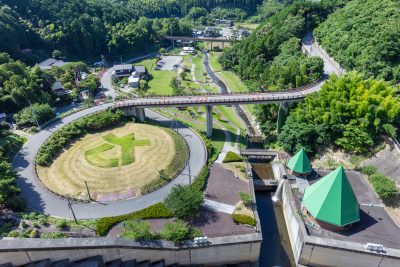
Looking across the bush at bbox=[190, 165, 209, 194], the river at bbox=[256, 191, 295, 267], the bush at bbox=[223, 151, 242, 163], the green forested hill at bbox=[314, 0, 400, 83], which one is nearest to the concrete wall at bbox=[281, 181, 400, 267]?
the river at bbox=[256, 191, 295, 267]

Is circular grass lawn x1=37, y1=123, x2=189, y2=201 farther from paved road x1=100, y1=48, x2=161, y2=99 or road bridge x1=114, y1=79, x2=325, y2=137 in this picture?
paved road x1=100, y1=48, x2=161, y2=99

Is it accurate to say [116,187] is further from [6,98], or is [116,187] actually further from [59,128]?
[6,98]

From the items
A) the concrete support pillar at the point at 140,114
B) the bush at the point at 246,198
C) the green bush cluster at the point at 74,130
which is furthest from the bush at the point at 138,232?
the concrete support pillar at the point at 140,114

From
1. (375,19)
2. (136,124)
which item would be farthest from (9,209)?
(375,19)

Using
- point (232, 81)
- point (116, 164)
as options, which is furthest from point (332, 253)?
point (232, 81)

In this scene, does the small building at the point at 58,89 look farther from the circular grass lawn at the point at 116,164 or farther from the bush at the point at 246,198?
the bush at the point at 246,198

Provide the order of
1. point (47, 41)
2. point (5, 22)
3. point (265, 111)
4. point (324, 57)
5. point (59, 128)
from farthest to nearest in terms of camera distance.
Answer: point (47, 41), point (5, 22), point (324, 57), point (265, 111), point (59, 128)
